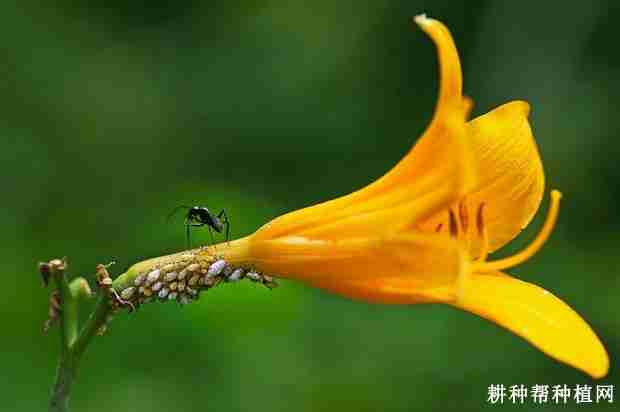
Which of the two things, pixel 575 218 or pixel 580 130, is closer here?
pixel 575 218

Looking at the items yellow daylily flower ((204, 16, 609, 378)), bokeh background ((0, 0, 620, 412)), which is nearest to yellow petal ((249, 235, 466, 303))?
yellow daylily flower ((204, 16, 609, 378))

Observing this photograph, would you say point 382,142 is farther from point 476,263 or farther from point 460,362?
point 476,263

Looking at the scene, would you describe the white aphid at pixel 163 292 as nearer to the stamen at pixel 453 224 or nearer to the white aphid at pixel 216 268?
the white aphid at pixel 216 268

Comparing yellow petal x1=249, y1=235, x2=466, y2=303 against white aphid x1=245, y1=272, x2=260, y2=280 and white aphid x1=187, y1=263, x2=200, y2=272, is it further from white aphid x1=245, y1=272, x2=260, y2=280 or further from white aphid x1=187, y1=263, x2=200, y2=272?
white aphid x1=187, y1=263, x2=200, y2=272

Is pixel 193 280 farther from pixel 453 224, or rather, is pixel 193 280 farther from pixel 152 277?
pixel 453 224

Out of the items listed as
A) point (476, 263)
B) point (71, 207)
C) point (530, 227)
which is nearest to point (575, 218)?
point (530, 227)

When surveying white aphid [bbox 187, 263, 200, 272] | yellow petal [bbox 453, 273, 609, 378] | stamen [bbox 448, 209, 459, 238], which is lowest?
yellow petal [bbox 453, 273, 609, 378]

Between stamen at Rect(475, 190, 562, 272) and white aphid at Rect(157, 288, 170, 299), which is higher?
stamen at Rect(475, 190, 562, 272)
